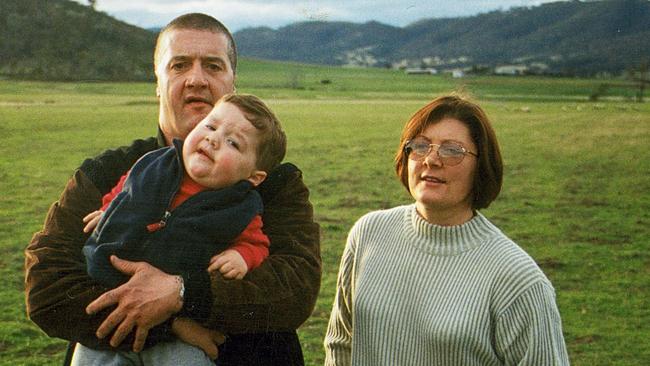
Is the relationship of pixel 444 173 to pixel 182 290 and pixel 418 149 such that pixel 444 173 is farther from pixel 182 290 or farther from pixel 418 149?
pixel 182 290

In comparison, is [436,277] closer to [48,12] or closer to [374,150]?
[374,150]

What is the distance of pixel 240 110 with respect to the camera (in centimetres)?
238

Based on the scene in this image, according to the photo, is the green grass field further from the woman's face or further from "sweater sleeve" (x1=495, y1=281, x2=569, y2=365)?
"sweater sleeve" (x1=495, y1=281, x2=569, y2=365)

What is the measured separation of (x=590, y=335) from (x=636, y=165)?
37.9ft

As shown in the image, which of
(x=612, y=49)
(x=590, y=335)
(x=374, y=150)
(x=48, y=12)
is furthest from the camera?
(x=48, y=12)

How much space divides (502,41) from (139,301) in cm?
5832

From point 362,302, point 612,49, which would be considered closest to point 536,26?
point 612,49

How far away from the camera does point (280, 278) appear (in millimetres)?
2422

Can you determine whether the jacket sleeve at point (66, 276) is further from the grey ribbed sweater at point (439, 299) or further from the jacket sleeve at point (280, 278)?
the grey ribbed sweater at point (439, 299)

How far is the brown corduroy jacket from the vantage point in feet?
7.64

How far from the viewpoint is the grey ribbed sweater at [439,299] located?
7.98 ft

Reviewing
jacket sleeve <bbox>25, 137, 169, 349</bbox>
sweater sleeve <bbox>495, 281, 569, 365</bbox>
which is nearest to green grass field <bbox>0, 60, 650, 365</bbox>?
sweater sleeve <bbox>495, 281, 569, 365</bbox>

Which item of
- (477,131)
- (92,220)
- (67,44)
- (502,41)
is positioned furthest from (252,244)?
(502,41)

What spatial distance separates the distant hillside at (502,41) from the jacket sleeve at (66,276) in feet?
62.5
